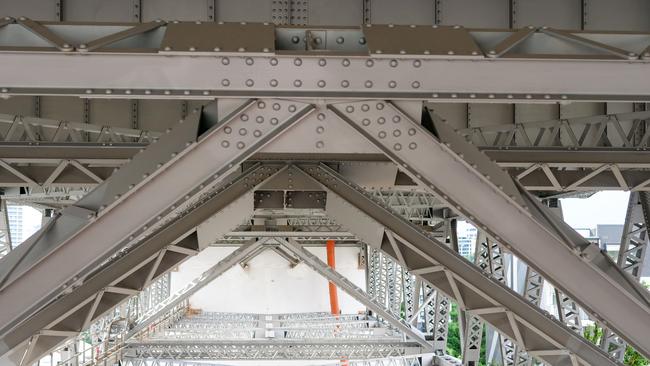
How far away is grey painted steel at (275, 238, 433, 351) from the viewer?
1783 cm

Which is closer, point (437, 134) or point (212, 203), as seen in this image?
point (437, 134)

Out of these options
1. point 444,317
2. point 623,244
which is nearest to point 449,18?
point 623,244

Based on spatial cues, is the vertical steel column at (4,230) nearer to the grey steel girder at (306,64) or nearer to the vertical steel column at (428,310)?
the grey steel girder at (306,64)

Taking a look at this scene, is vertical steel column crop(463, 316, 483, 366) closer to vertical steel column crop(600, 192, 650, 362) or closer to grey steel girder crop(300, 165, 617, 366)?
vertical steel column crop(600, 192, 650, 362)

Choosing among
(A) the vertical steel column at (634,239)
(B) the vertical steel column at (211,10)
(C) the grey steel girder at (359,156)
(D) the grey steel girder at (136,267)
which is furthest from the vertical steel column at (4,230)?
(A) the vertical steel column at (634,239)

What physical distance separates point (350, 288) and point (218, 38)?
14337 millimetres

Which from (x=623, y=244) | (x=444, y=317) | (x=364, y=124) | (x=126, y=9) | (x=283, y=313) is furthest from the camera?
(x=283, y=313)

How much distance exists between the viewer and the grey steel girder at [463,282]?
746 centimetres

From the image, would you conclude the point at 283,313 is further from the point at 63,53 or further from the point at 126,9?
the point at 63,53

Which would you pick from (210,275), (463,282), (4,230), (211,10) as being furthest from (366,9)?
(210,275)

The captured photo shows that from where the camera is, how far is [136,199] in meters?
4.45

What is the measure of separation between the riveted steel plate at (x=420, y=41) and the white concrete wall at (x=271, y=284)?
31534 millimetres

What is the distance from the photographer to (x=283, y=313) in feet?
116

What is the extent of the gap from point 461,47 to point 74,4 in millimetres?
5262
